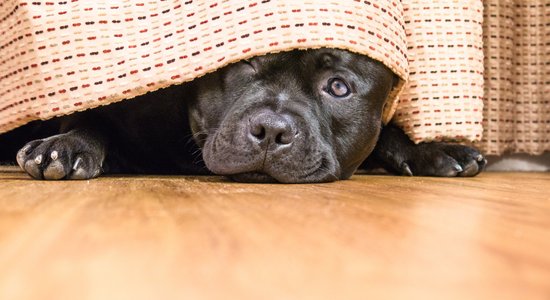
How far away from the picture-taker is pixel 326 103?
204 centimetres

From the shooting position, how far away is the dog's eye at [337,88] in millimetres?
2016

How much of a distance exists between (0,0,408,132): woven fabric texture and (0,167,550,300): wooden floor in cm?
72

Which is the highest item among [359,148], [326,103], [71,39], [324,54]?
[71,39]

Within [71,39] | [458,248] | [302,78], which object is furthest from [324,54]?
[458,248]

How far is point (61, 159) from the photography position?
181cm

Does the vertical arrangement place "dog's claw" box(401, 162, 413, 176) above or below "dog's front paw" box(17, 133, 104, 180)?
below

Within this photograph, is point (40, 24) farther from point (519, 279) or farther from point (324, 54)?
point (519, 279)

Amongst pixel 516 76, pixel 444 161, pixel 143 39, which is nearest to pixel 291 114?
pixel 143 39

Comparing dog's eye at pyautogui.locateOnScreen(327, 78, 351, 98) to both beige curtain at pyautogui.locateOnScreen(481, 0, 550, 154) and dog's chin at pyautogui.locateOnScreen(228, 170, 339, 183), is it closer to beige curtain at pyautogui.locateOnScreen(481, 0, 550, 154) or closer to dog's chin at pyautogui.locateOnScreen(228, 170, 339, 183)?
dog's chin at pyautogui.locateOnScreen(228, 170, 339, 183)

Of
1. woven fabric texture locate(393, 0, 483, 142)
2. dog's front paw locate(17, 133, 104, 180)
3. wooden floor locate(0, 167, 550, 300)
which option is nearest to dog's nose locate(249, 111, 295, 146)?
dog's front paw locate(17, 133, 104, 180)

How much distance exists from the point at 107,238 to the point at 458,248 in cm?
39

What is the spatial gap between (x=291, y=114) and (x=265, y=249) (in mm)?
1184

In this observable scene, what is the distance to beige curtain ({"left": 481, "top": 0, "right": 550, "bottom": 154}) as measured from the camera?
2977 millimetres

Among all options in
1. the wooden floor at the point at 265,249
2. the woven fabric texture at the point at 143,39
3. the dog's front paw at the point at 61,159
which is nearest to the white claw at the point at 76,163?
the dog's front paw at the point at 61,159
